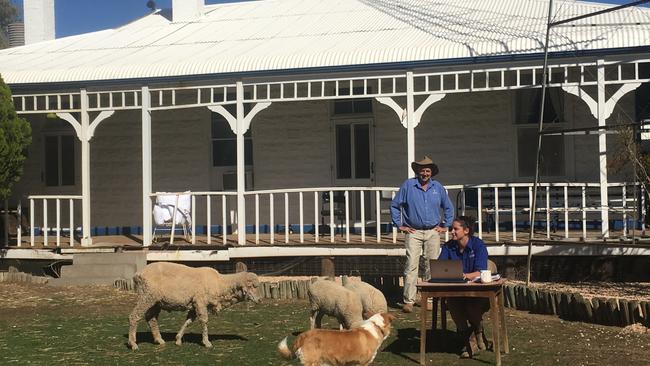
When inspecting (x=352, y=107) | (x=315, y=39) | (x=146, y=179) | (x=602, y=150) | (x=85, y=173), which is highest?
(x=315, y=39)

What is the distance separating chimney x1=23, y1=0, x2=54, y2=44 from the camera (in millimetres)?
23141

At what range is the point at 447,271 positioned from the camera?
911 centimetres

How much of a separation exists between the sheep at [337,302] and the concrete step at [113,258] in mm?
6542

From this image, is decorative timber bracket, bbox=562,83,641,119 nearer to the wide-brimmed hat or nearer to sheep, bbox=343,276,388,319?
the wide-brimmed hat

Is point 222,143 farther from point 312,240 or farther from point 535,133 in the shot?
point 535,133

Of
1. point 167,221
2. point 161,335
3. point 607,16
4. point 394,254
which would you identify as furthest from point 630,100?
point 161,335

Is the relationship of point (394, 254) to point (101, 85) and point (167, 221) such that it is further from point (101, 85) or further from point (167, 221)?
point (101, 85)

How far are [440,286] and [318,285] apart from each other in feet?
6.08

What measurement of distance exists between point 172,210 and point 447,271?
8.66 meters

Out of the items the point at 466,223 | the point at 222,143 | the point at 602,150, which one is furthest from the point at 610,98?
the point at 222,143

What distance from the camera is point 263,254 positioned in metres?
15.9

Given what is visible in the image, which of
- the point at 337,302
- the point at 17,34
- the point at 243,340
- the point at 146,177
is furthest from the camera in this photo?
the point at 17,34

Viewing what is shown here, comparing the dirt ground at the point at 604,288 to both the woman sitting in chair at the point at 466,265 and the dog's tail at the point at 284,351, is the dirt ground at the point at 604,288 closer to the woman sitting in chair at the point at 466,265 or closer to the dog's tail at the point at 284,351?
the woman sitting in chair at the point at 466,265

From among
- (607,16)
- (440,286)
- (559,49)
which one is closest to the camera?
(440,286)
